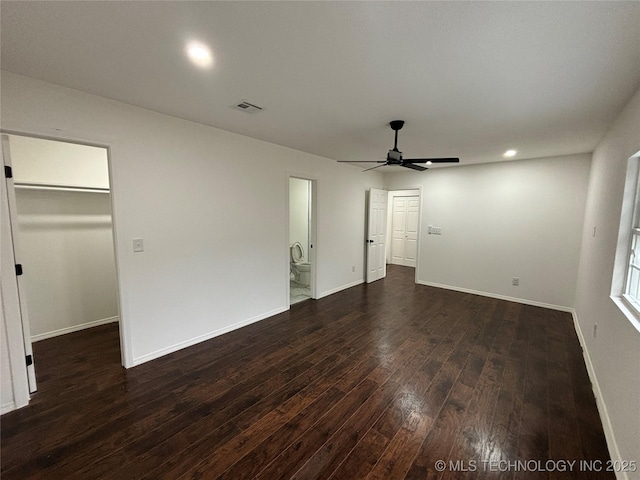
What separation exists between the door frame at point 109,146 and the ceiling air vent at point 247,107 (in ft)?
3.92

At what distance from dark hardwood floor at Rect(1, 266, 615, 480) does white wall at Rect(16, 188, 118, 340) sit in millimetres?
294

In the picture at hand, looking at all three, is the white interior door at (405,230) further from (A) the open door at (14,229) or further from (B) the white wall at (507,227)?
(A) the open door at (14,229)

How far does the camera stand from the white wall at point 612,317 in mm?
1625

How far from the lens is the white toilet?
5.70m

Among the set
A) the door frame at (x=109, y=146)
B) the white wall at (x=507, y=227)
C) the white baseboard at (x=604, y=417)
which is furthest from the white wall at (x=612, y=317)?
the door frame at (x=109, y=146)

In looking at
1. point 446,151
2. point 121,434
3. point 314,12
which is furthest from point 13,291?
point 446,151

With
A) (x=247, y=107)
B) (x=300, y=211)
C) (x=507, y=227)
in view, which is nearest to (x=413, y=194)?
(x=507, y=227)

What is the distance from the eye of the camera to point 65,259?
345 cm

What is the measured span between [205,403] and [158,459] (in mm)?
524

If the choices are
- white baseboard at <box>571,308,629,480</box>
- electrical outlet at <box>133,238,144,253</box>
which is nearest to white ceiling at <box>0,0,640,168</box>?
electrical outlet at <box>133,238,144,253</box>

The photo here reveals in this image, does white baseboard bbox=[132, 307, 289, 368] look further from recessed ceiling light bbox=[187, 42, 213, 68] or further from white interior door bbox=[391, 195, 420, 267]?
white interior door bbox=[391, 195, 420, 267]

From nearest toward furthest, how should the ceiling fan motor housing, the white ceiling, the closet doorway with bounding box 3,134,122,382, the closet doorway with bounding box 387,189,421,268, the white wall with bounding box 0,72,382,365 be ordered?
the white ceiling
the white wall with bounding box 0,72,382,365
the ceiling fan motor housing
the closet doorway with bounding box 3,134,122,382
the closet doorway with bounding box 387,189,421,268

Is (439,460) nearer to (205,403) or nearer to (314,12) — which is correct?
(205,403)

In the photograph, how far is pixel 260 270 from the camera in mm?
3959
